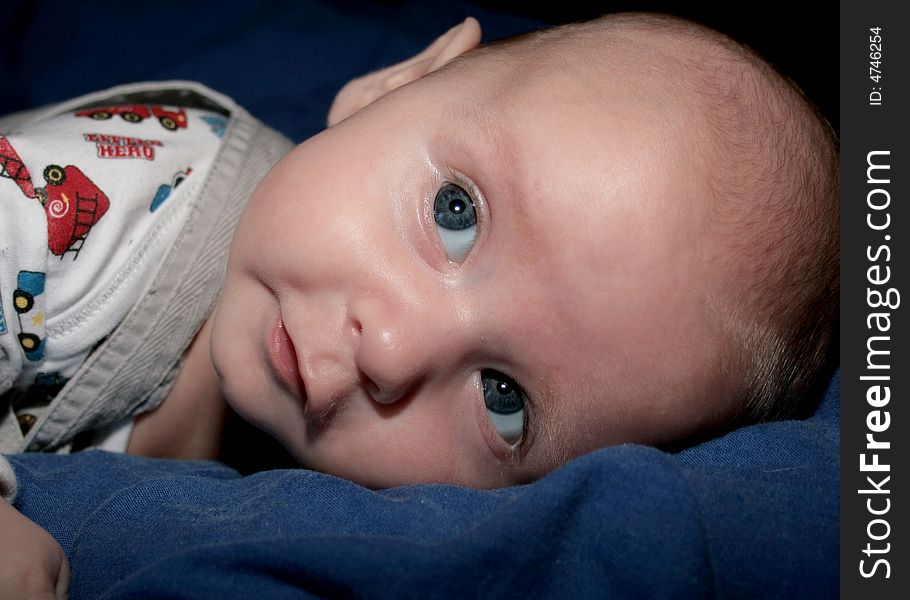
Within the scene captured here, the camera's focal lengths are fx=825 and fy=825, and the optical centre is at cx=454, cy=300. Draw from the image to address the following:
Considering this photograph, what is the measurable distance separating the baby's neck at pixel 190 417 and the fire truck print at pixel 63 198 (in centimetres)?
28

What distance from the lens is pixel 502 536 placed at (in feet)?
2.87

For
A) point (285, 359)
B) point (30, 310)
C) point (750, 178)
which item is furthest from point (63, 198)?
point (750, 178)

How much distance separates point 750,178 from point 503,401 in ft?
1.43

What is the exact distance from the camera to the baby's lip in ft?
3.63

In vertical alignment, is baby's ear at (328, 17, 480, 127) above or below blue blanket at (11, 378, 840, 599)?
above

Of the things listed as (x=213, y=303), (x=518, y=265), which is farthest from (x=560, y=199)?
(x=213, y=303)

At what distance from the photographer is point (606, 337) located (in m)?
1.02

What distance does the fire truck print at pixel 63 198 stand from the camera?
1.16 meters

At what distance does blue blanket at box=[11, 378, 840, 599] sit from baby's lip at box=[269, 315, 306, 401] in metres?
0.13

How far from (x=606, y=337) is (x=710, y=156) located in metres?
0.26

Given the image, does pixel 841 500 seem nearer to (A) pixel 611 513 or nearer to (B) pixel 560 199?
(A) pixel 611 513

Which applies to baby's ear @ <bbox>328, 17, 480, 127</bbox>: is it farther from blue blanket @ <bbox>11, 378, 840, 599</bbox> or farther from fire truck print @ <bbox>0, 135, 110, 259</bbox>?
blue blanket @ <bbox>11, 378, 840, 599</bbox>

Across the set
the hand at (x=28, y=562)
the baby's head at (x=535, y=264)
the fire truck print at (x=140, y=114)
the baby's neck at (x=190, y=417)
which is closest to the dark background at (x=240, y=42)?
the fire truck print at (x=140, y=114)

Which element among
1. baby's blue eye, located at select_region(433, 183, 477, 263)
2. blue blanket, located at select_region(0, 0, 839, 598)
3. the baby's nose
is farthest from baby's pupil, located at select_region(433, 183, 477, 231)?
blue blanket, located at select_region(0, 0, 839, 598)
